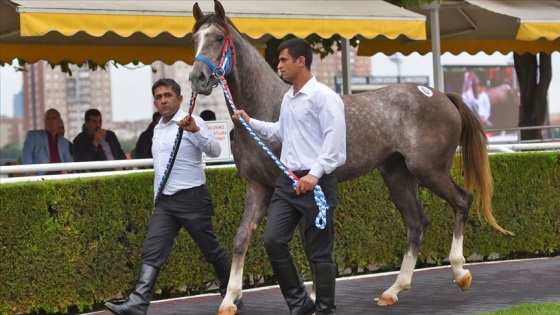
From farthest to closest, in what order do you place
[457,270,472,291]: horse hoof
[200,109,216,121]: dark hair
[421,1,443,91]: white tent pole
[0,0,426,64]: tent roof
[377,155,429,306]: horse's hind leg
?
[421,1,443,91]: white tent pole → [200,109,216,121]: dark hair → [0,0,426,64]: tent roof → [377,155,429,306]: horse's hind leg → [457,270,472,291]: horse hoof

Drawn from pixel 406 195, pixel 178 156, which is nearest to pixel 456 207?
pixel 406 195

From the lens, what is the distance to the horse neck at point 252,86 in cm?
793

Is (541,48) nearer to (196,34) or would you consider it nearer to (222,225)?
(222,225)

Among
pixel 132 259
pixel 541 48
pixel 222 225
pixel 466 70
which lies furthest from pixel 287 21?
pixel 466 70

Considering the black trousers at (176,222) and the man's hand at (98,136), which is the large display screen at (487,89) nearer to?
the man's hand at (98,136)

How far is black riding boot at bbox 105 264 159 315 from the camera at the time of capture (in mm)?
7445

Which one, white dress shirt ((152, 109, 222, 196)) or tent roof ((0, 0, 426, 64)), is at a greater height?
tent roof ((0, 0, 426, 64))

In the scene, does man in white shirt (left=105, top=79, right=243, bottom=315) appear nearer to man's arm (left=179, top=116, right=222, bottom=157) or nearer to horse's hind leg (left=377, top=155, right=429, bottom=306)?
man's arm (left=179, top=116, right=222, bottom=157)

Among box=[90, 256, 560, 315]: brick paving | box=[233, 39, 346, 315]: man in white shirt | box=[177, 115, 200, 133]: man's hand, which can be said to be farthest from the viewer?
box=[90, 256, 560, 315]: brick paving

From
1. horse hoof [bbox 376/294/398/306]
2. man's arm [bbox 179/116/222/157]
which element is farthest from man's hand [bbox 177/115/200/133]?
horse hoof [bbox 376/294/398/306]

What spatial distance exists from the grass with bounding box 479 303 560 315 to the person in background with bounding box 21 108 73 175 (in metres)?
6.31

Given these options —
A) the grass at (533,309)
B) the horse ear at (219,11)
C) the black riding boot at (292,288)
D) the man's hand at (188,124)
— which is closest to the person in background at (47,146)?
the horse ear at (219,11)

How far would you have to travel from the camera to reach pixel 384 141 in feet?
28.2

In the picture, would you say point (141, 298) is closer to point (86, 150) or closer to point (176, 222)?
point (176, 222)
